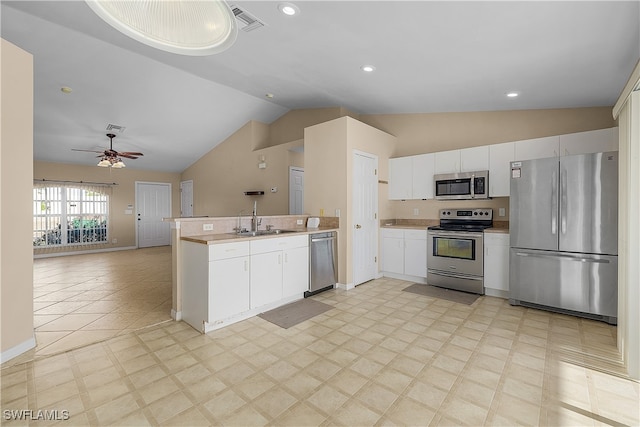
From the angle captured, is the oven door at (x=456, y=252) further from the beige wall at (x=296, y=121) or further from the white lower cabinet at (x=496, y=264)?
the beige wall at (x=296, y=121)

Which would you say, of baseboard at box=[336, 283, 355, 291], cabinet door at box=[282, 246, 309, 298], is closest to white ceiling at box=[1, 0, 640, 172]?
cabinet door at box=[282, 246, 309, 298]

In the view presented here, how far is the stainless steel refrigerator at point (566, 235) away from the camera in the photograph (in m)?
2.94

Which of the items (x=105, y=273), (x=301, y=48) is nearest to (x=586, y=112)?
(x=301, y=48)

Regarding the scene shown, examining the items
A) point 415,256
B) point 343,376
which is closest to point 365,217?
point 415,256

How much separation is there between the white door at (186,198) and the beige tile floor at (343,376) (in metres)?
7.05

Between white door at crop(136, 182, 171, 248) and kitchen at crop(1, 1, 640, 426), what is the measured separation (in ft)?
23.2

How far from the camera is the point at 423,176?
4715 mm

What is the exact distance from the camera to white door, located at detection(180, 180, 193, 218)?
368 inches

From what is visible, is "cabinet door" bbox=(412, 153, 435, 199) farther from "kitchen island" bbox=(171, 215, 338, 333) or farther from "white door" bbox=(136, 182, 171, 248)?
"white door" bbox=(136, 182, 171, 248)

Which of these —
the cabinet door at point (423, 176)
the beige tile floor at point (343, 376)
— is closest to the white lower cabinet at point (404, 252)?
the cabinet door at point (423, 176)

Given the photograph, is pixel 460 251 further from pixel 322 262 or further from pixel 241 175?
pixel 241 175

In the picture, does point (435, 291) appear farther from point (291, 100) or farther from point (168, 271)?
point (168, 271)

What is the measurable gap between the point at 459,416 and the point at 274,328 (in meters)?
1.80

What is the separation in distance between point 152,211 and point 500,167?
381 inches
